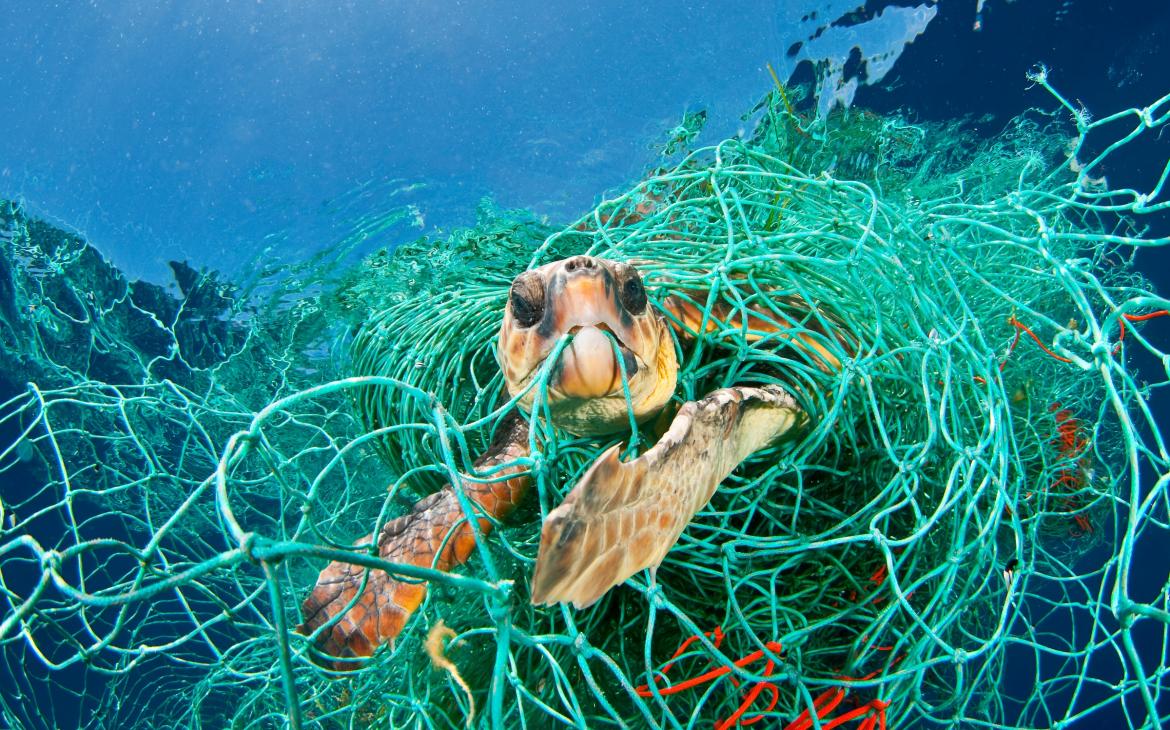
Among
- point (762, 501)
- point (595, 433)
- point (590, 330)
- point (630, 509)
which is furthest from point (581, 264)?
point (762, 501)

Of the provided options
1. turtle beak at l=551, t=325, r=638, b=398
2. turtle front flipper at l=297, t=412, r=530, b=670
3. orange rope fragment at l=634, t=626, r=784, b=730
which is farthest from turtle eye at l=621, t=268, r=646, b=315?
orange rope fragment at l=634, t=626, r=784, b=730

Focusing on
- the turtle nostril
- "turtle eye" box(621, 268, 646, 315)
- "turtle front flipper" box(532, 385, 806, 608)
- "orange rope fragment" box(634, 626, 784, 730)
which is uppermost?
the turtle nostril

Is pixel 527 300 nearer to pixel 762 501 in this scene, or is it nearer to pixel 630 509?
pixel 630 509

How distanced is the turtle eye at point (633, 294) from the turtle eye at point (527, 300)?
6.7 inches

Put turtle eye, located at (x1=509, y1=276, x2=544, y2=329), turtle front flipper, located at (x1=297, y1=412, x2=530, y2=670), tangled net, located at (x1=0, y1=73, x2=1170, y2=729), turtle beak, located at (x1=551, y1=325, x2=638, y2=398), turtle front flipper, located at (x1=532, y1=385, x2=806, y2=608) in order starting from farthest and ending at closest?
turtle front flipper, located at (x1=297, y1=412, x2=530, y2=670), turtle eye, located at (x1=509, y1=276, x2=544, y2=329), turtle beak, located at (x1=551, y1=325, x2=638, y2=398), tangled net, located at (x1=0, y1=73, x2=1170, y2=729), turtle front flipper, located at (x1=532, y1=385, x2=806, y2=608)

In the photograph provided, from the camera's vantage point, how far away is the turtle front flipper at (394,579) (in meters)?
1.60

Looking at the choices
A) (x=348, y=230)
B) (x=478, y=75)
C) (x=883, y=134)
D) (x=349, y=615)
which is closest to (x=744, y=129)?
(x=883, y=134)

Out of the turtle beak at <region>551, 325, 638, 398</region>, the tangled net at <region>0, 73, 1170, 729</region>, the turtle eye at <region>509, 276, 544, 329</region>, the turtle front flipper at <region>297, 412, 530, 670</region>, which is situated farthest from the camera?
the turtle front flipper at <region>297, 412, 530, 670</region>

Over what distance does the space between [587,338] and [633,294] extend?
6.9 inches

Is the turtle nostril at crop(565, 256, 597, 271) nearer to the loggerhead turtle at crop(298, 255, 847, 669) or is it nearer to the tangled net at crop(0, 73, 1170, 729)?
the loggerhead turtle at crop(298, 255, 847, 669)

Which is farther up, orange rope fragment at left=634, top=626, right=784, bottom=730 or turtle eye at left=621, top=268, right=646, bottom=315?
turtle eye at left=621, top=268, right=646, bottom=315

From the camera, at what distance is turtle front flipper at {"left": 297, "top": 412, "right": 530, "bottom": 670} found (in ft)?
5.26

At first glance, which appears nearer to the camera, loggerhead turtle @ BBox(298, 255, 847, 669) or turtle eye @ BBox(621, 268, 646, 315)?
loggerhead turtle @ BBox(298, 255, 847, 669)

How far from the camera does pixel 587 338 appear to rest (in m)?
1.21
